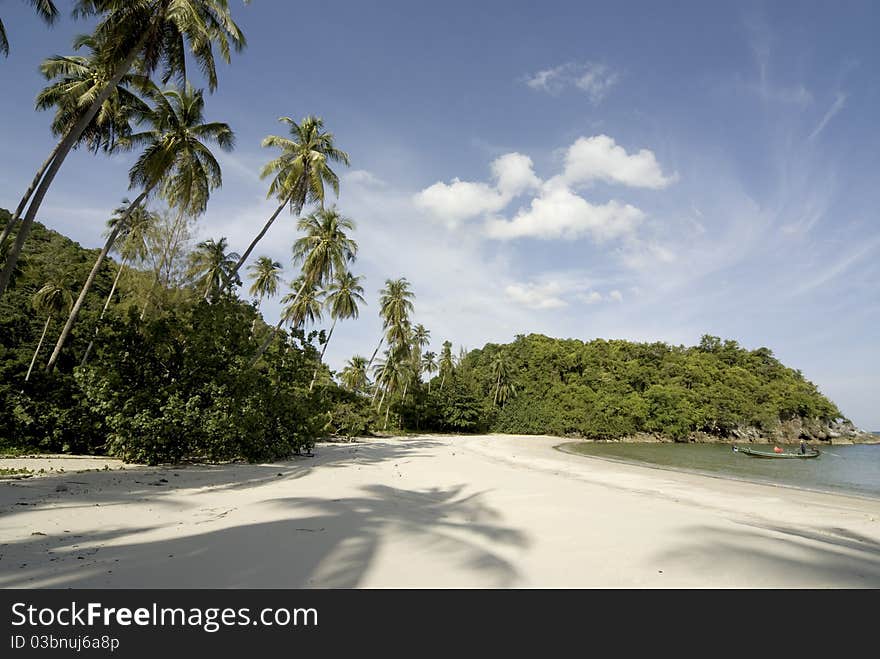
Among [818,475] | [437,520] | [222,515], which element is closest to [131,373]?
[222,515]

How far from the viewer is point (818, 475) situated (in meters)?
18.3

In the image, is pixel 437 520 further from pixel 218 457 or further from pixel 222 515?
pixel 218 457

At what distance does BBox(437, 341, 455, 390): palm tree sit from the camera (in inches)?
2388

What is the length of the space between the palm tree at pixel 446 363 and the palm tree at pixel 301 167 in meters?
41.6

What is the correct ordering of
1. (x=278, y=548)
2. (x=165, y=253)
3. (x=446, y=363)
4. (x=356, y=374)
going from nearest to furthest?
(x=278, y=548), (x=165, y=253), (x=356, y=374), (x=446, y=363)

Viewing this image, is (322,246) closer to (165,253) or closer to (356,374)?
(165,253)

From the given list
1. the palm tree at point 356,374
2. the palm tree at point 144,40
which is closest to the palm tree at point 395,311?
the palm tree at point 356,374

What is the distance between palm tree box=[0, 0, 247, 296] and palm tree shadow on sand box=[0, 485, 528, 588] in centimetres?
1028

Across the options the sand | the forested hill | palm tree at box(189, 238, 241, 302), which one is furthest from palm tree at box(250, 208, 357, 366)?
the forested hill

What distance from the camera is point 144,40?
11266 millimetres

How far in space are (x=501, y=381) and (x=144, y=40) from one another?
5437 cm

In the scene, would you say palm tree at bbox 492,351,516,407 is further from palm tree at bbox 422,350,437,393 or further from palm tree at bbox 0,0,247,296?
palm tree at bbox 0,0,247,296

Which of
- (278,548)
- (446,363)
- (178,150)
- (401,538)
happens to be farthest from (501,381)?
(278,548)
